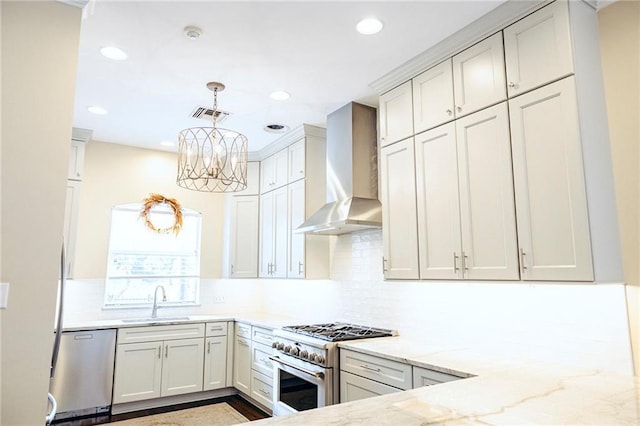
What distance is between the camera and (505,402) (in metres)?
1.58

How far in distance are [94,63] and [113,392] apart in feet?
9.98

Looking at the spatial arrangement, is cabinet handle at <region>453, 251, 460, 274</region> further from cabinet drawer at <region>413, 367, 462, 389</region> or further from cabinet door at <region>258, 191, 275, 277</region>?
cabinet door at <region>258, 191, 275, 277</region>

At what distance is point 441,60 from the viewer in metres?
2.77

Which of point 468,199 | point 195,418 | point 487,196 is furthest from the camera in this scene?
point 195,418

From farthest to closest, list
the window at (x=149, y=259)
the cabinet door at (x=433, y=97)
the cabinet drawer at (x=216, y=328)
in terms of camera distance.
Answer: the window at (x=149, y=259) → the cabinet drawer at (x=216, y=328) → the cabinet door at (x=433, y=97)

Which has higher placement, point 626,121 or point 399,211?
point 626,121

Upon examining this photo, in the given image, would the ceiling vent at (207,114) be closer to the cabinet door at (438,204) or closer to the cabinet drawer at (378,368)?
the cabinet door at (438,204)

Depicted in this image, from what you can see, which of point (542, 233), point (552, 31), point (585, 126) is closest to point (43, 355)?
point (542, 233)

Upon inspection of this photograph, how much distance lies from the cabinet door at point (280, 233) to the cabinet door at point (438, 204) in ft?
6.45

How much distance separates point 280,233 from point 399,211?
74.1 inches

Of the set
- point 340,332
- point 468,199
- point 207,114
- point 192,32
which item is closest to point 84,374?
point 340,332

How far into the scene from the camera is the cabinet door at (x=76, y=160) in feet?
14.2

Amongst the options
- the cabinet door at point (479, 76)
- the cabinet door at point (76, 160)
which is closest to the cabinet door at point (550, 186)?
the cabinet door at point (479, 76)

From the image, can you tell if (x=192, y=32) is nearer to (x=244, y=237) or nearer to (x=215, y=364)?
(x=244, y=237)
